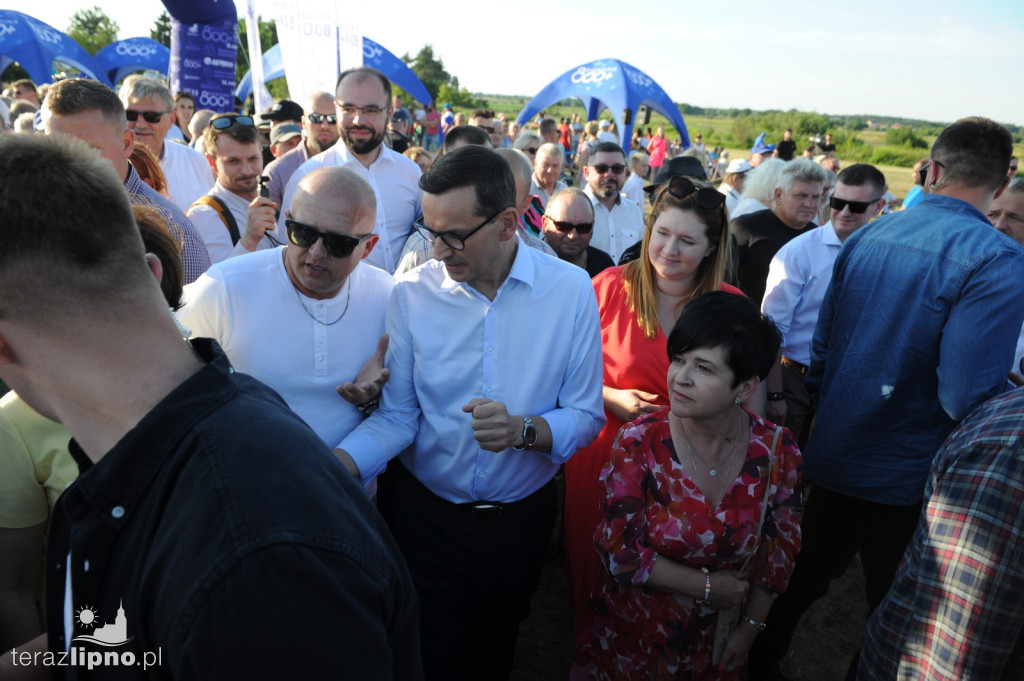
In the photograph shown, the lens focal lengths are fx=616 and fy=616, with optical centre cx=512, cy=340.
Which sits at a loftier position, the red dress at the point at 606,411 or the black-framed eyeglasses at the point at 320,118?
the black-framed eyeglasses at the point at 320,118

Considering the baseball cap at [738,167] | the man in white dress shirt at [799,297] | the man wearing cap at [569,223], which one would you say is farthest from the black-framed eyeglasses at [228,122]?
the baseball cap at [738,167]

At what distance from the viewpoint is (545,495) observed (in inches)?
101

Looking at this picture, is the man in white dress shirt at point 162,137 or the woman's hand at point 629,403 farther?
the man in white dress shirt at point 162,137

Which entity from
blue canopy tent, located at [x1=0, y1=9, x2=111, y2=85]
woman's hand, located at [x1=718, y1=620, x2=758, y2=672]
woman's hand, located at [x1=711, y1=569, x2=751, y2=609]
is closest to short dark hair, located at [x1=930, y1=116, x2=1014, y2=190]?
woman's hand, located at [x1=711, y1=569, x2=751, y2=609]

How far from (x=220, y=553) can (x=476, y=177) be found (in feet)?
5.39

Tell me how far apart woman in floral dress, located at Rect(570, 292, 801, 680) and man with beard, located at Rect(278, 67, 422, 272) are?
232cm

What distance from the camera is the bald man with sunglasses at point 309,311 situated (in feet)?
7.50

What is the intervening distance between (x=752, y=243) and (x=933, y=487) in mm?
3385

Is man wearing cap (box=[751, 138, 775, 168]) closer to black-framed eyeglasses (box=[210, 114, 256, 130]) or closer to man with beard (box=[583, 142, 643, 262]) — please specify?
man with beard (box=[583, 142, 643, 262])

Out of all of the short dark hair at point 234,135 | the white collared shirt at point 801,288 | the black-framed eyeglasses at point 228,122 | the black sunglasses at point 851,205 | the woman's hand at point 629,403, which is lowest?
the woman's hand at point 629,403

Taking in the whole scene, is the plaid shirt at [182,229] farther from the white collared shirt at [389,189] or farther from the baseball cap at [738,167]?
the baseball cap at [738,167]

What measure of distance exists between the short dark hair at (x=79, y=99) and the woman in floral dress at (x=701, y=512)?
9.90 ft

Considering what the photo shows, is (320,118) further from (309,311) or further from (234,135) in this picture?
(309,311)

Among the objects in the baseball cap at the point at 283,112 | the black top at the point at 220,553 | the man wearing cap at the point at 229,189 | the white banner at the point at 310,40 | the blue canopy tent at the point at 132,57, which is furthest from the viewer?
the blue canopy tent at the point at 132,57
